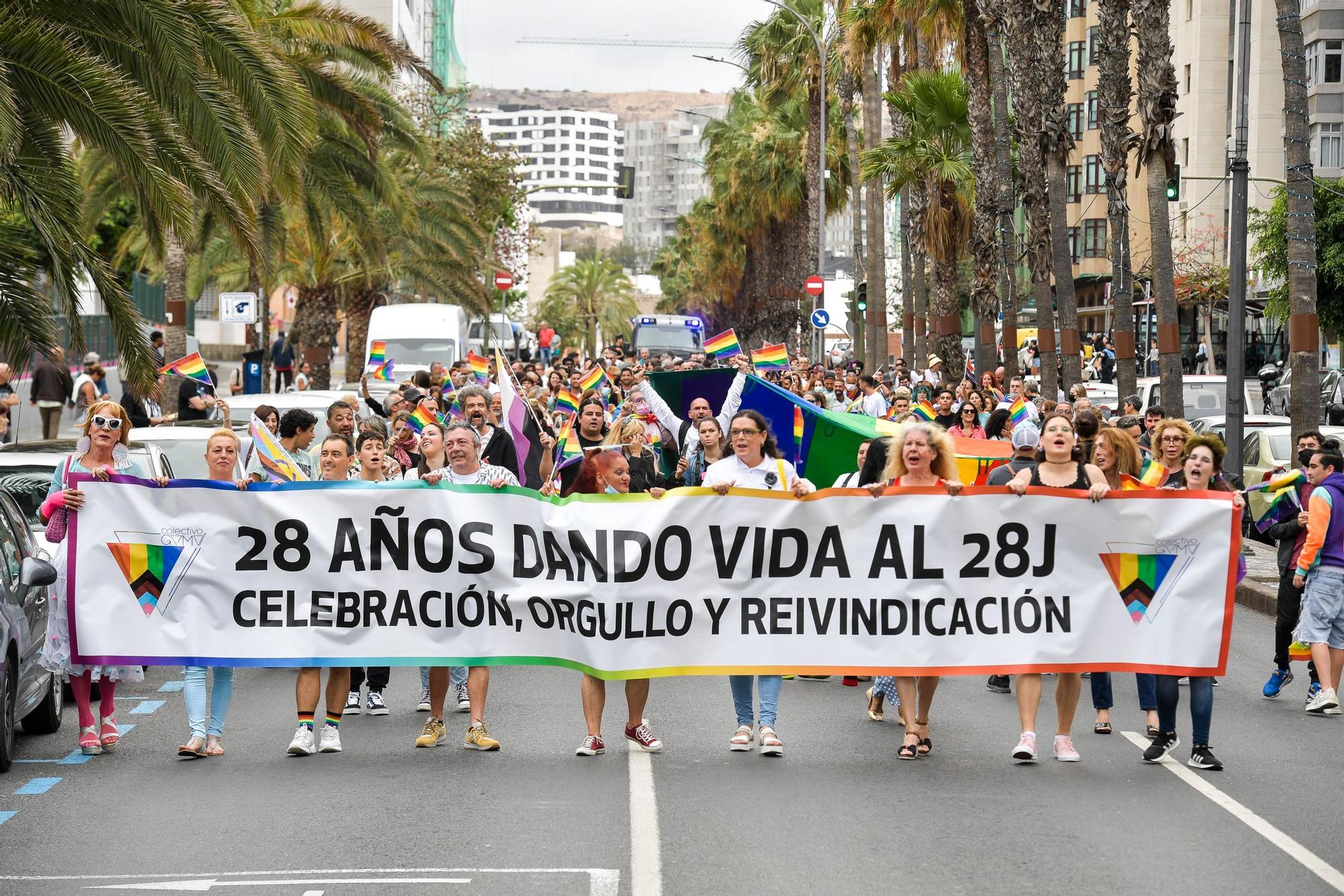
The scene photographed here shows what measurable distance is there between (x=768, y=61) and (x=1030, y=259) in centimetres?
3223

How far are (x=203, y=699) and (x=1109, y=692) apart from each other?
4.94 m

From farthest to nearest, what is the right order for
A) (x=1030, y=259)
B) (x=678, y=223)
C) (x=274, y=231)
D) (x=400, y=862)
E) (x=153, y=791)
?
1. (x=678, y=223)
2. (x=1030, y=259)
3. (x=274, y=231)
4. (x=153, y=791)
5. (x=400, y=862)

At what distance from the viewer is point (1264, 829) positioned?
7.61m

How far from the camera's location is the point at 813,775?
8.65 meters

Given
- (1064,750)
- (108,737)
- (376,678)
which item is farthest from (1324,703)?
(108,737)

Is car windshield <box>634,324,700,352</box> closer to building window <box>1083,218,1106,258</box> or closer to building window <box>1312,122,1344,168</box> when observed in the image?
building window <box>1312,122,1344,168</box>

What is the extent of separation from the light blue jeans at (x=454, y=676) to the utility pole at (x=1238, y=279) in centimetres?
1199

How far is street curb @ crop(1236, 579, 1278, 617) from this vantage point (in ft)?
51.0

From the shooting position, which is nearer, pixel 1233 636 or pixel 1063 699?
pixel 1063 699

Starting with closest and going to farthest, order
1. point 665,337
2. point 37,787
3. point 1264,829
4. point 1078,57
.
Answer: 1. point 1264,829
2. point 37,787
3. point 665,337
4. point 1078,57

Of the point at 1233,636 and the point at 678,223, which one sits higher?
the point at 678,223

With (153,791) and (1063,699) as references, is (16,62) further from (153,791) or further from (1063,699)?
(1063,699)

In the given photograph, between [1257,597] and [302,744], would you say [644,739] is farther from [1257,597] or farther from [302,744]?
[1257,597]

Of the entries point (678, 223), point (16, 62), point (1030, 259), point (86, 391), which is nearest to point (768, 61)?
point (1030, 259)
